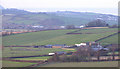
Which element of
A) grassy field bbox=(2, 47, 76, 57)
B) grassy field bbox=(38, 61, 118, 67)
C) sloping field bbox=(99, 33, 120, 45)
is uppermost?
sloping field bbox=(99, 33, 120, 45)

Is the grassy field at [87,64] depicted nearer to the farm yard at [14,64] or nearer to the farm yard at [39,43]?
the farm yard at [39,43]

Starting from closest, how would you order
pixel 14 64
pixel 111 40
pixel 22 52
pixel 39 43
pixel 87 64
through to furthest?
pixel 87 64 < pixel 14 64 < pixel 22 52 < pixel 111 40 < pixel 39 43

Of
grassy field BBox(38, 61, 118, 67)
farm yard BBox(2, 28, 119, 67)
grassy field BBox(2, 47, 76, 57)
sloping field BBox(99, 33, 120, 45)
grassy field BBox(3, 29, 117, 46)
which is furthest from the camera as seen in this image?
grassy field BBox(3, 29, 117, 46)

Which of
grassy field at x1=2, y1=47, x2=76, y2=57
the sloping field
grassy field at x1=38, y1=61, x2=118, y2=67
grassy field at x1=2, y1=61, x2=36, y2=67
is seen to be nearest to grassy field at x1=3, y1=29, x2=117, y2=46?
the sloping field

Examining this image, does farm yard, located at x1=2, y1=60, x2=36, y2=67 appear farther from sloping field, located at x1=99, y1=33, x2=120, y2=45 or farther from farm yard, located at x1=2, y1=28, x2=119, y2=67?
sloping field, located at x1=99, y1=33, x2=120, y2=45

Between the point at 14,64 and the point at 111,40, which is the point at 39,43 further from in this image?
the point at 14,64

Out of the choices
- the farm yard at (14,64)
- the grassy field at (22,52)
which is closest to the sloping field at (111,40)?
the grassy field at (22,52)

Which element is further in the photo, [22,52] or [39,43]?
[39,43]

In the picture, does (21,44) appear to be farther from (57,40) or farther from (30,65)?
(30,65)

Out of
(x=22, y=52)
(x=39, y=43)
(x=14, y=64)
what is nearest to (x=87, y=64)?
(x=14, y=64)
